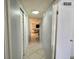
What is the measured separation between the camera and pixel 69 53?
2926mm

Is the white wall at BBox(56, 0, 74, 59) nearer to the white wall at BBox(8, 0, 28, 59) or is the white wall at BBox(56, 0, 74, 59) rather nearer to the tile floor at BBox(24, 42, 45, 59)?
the white wall at BBox(8, 0, 28, 59)

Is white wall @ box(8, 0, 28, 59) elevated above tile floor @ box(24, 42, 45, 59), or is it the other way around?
white wall @ box(8, 0, 28, 59)

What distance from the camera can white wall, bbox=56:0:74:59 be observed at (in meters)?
2.89

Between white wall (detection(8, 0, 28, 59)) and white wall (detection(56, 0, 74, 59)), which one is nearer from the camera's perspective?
white wall (detection(8, 0, 28, 59))

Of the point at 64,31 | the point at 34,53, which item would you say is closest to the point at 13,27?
the point at 64,31

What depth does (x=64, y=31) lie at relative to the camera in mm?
2914

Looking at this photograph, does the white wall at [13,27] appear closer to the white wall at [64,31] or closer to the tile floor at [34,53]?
the white wall at [64,31]

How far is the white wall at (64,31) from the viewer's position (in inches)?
114

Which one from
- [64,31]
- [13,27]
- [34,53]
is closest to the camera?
[13,27]

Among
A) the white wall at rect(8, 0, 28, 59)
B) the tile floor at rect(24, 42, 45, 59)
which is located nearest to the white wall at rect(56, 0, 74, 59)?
the white wall at rect(8, 0, 28, 59)

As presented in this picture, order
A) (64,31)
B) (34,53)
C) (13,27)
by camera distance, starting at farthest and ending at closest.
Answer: (34,53) < (64,31) < (13,27)

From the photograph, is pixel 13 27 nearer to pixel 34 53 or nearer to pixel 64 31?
pixel 64 31

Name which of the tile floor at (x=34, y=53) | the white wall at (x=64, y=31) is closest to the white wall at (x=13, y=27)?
the white wall at (x=64, y=31)
